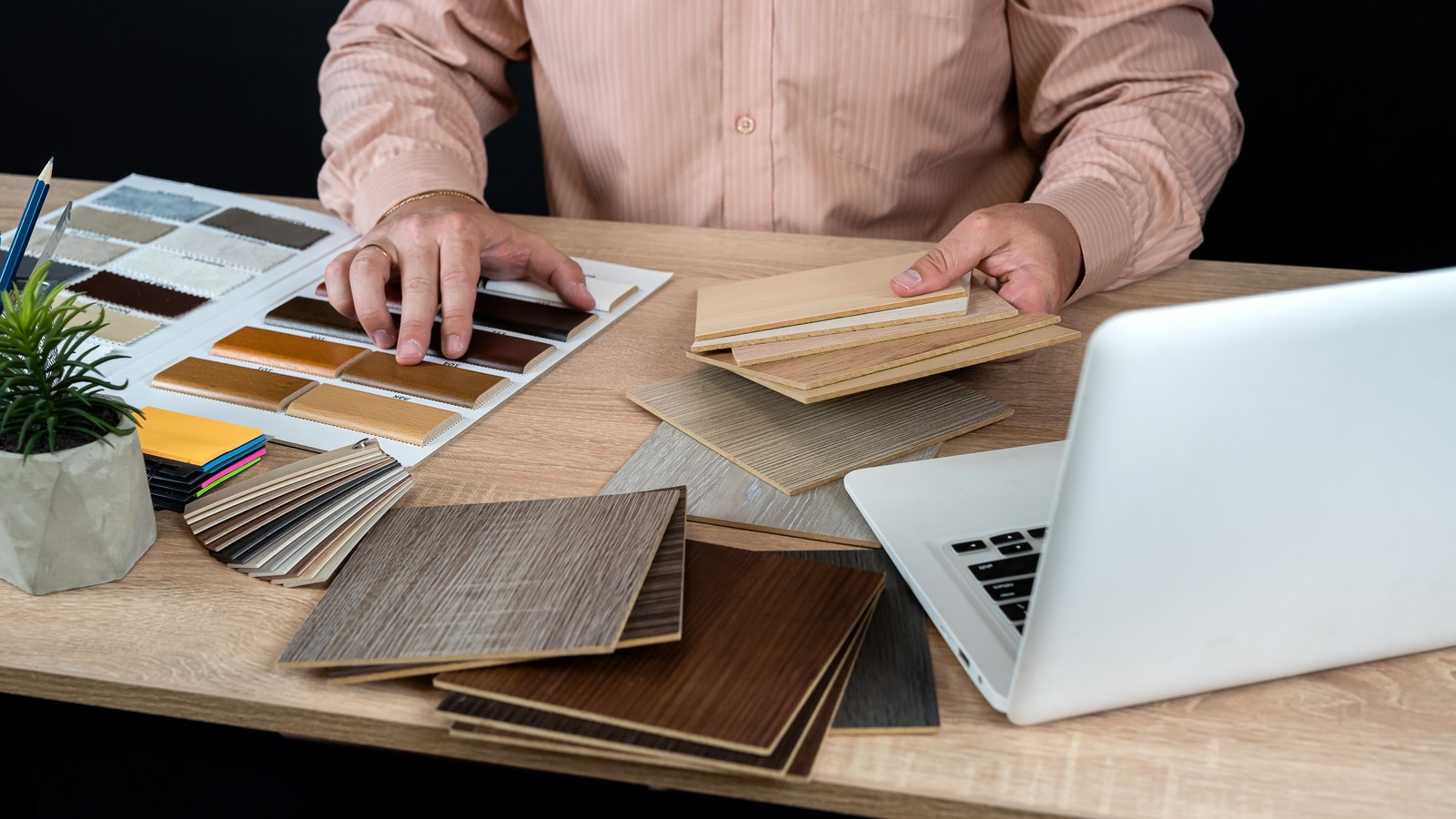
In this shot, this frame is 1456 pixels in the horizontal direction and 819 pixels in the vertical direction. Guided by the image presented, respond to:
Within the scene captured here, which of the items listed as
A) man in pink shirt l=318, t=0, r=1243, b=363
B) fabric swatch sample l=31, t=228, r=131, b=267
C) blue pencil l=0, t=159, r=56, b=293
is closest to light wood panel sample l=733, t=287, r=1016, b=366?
man in pink shirt l=318, t=0, r=1243, b=363

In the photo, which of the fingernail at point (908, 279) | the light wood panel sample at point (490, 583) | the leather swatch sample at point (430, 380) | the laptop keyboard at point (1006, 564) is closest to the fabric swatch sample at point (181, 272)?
the leather swatch sample at point (430, 380)

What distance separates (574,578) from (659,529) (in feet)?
0.24

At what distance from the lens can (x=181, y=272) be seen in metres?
1.25

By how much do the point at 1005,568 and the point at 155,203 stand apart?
4.00 ft

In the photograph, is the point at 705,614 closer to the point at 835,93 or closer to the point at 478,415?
the point at 478,415

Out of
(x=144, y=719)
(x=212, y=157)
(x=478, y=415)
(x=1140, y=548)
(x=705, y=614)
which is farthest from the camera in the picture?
(x=212, y=157)

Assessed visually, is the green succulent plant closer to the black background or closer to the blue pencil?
the blue pencil

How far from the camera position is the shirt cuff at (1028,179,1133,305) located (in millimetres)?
1174

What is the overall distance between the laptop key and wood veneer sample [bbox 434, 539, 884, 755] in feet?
0.23

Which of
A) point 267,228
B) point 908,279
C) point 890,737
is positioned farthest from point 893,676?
point 267,228

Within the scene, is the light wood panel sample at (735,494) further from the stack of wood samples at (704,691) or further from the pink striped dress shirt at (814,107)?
the pink striped dress shirt at (814,107)

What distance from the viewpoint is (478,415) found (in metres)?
0.99

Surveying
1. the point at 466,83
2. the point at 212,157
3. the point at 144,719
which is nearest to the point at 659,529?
the point at 144,719

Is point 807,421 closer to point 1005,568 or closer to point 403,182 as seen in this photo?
point 1005,568
